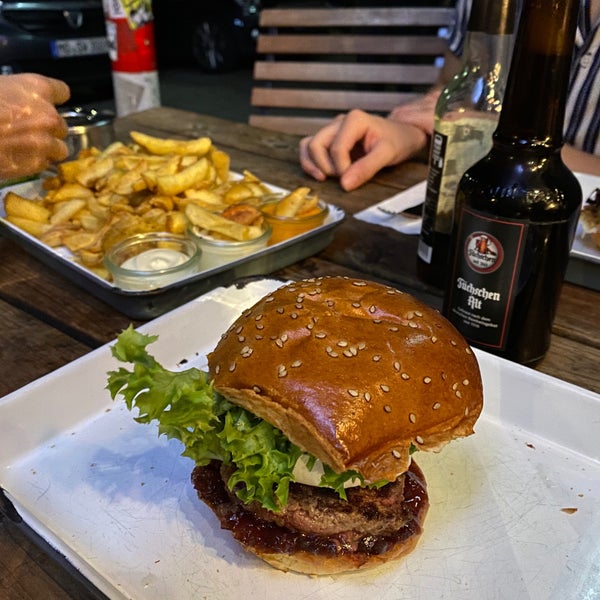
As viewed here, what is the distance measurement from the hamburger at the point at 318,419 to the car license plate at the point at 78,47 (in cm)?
681

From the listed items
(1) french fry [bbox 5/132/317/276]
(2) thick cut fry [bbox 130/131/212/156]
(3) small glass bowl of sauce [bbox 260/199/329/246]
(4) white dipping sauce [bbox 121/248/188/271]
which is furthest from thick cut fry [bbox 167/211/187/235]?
(2) thick cut fry [bbox 130/131/212/156]

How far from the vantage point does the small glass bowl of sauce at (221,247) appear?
177 centimetres

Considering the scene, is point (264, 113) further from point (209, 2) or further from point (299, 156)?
point (209, 2)

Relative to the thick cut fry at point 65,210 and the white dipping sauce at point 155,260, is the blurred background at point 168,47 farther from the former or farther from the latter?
the white dipping sauce at point 155,260

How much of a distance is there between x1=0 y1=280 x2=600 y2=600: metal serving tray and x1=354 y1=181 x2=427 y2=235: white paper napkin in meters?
0.82

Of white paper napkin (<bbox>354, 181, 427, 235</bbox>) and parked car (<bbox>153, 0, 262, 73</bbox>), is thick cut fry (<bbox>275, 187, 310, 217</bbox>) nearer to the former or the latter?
white paper napkin (<bbox>354, 181, 427, 235</bbox>)

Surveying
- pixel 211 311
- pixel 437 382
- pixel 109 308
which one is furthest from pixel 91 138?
pixel 437 382

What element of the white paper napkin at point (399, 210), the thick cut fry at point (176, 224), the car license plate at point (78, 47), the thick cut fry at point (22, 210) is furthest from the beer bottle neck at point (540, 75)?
the car license plate at point (78, 47)

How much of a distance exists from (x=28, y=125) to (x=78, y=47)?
20.0ft

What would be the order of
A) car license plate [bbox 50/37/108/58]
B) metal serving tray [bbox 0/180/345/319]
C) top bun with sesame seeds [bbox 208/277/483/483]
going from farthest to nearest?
car license plate [bbox 50/37/108/58], metal serving tray [bbox 0/180/345/319], top bun with sesame seeds [bbox 208/277/483/483]

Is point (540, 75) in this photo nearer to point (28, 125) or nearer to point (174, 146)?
point (28, 125)

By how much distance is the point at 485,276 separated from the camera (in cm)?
133

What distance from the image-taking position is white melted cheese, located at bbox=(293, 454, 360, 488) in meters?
1.01

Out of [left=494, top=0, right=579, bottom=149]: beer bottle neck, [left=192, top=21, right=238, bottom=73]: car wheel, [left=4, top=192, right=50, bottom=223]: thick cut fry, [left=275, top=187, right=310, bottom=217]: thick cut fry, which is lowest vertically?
[left=192, top=21, right=238, bottom=73]: car wheel
